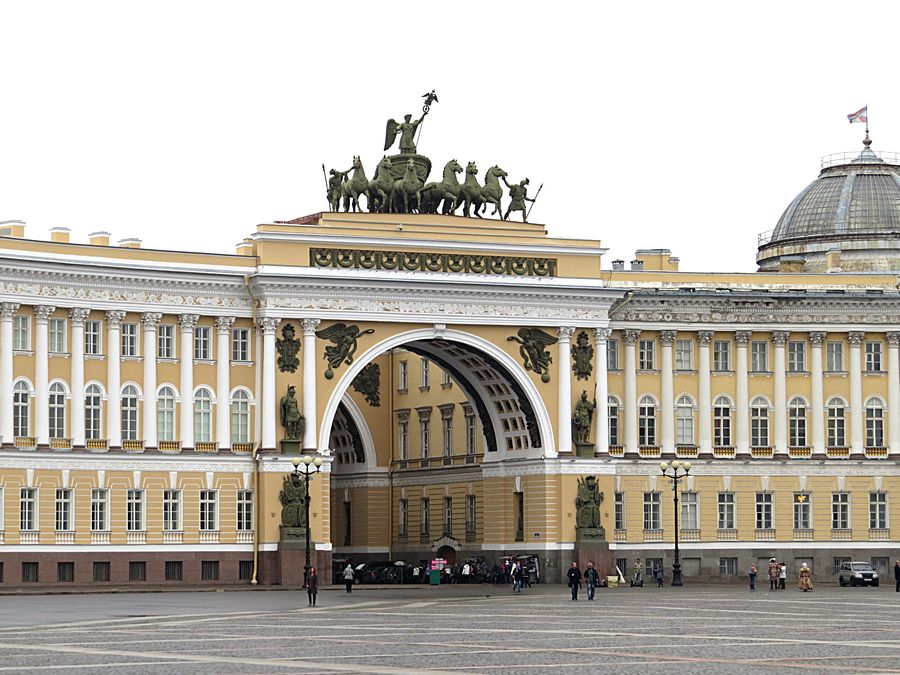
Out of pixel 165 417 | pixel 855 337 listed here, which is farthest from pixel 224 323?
pixel 855 337

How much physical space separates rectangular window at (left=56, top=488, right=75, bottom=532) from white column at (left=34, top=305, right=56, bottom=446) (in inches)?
81.1

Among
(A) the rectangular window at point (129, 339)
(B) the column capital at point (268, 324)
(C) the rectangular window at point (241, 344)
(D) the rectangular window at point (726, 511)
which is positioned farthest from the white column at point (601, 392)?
(A) the rectangular window at point (129, 339)

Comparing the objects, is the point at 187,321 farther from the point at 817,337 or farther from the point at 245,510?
the point at 817,337

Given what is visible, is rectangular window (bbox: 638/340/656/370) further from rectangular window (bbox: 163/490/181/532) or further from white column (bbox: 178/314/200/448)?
rectangular window (bbox: 163/490/181/532)

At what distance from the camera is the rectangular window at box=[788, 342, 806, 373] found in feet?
309

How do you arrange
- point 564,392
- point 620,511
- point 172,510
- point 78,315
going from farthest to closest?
point 620,511 < point 564,392 < point 172,510 < point 78,315

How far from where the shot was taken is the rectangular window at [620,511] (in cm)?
9112

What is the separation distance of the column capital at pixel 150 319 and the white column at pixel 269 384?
4253 millimetres

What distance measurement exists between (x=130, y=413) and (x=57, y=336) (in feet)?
14.1

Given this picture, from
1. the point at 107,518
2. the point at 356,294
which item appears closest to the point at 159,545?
the point at 107,518

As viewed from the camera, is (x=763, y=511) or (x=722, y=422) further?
(x=722, y=422)

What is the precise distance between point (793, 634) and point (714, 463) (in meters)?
45.3

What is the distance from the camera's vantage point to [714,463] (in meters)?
92.6

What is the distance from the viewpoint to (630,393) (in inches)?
3617
